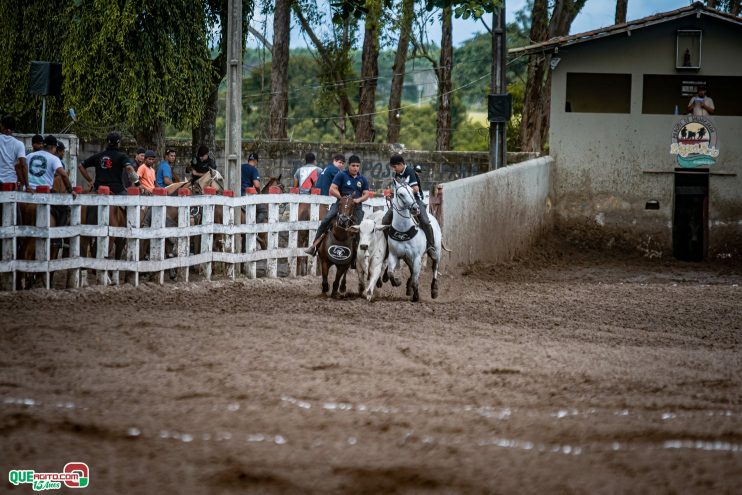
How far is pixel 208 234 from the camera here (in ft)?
56.6

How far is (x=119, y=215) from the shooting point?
1589 cm

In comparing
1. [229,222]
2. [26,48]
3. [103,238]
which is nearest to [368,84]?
[26,48]

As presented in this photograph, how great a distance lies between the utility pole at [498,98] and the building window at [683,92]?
4.47m

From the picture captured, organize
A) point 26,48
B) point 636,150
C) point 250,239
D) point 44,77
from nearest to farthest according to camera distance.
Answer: point 250,239 → point 44,77 → point 26,48 → point 636,150

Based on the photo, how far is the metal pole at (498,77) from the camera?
24.9 meters

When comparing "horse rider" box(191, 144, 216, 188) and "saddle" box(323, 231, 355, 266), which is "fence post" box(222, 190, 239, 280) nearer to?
"horse rider" box(191, 144, 216, 188)

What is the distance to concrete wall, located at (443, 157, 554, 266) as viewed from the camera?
20.0 m

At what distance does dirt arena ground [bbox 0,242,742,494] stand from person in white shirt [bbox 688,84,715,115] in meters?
13.3

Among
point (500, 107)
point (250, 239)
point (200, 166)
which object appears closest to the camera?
point (250, 239)

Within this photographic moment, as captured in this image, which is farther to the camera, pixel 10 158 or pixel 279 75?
pixel 279 75

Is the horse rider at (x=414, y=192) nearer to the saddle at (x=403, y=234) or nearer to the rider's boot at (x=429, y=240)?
the rider's boot at (x=429, y=240)

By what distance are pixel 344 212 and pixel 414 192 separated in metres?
1.03

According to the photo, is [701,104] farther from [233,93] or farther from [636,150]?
[233,93]

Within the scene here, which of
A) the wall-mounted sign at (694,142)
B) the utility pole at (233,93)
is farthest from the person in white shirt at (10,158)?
the wall-mounted sign at (694,142)
